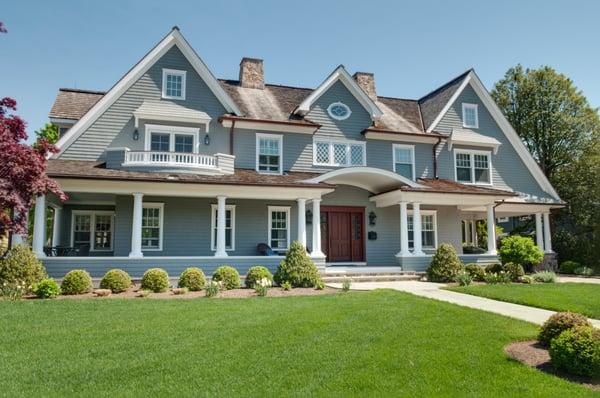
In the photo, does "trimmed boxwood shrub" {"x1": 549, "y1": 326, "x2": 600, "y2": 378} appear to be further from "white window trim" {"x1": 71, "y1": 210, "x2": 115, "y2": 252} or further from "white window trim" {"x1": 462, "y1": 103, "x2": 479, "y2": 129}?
"white window trim" {"x1": 462, "y1": 103, "x2": 479, "y2": 129}

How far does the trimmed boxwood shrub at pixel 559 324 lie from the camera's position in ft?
20.8

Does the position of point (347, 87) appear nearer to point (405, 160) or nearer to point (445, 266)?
point (405, 160)

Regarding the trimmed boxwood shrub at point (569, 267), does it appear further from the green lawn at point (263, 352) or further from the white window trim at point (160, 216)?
the white window trim at point (160, 216)

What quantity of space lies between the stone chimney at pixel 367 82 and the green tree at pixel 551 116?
12538mm

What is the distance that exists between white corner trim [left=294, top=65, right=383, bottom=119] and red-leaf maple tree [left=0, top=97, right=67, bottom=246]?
432 inches

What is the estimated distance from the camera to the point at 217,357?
6207 millimetres

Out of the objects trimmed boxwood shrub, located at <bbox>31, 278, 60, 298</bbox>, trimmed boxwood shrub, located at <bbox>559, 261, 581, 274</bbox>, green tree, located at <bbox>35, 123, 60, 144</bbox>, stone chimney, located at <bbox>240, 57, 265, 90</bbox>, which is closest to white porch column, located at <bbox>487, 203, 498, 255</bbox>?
trimmed boxwood shrub, located at <bbox>559, 261, 581, 274</bbox>

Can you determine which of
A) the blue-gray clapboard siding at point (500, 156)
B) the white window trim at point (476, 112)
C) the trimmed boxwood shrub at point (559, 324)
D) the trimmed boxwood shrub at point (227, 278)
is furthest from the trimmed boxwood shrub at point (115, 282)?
the white window trim at point (476, 112)

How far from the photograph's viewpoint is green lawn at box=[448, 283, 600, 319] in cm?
1037

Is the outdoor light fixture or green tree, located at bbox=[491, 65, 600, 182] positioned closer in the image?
the outdoor light fixture

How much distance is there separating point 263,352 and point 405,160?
55.1 feet

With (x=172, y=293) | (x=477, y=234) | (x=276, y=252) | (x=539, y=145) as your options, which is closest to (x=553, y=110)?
(x=539, y=145)

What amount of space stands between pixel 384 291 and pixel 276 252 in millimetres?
6790

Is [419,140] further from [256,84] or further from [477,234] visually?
[477,234]
